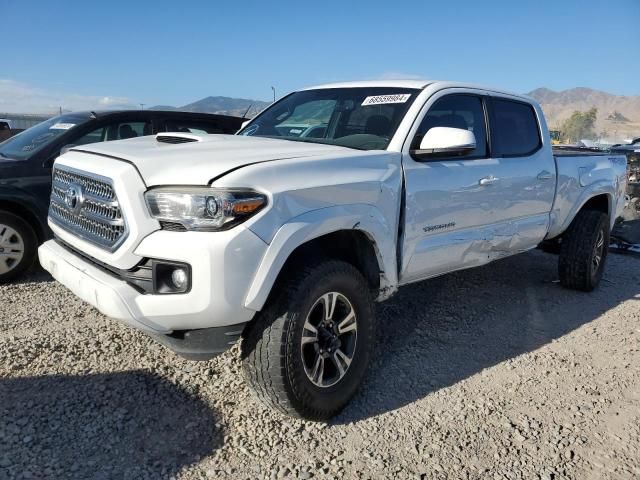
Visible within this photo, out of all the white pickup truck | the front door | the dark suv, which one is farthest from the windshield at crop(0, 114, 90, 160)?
the front door

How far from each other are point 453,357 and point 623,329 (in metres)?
1.79

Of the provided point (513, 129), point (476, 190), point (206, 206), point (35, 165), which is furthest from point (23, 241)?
point (513, 129)

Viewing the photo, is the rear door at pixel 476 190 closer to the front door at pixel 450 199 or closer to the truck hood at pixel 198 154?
the front door at pixel 450 199

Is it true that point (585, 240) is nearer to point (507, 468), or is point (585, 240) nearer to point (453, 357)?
point (453, 357)

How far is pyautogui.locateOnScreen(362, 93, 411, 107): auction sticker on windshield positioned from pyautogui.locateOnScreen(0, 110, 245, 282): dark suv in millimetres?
2949

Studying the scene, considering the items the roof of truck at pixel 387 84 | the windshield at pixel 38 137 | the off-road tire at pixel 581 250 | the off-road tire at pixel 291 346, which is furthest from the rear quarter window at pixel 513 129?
the windshield at pixel 38 137

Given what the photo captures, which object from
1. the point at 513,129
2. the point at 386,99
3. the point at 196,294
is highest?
the point at 386,99

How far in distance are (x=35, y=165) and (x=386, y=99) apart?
11.0 ft

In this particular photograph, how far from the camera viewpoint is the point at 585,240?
5176mm

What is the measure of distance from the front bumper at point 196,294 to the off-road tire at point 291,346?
0.17m

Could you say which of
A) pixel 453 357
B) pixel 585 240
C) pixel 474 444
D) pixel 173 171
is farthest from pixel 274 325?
pixel 585 240

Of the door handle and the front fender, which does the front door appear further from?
the front fender

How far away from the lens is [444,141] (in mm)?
3184

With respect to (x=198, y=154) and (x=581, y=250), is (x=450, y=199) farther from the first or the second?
(x=581, y=250)
